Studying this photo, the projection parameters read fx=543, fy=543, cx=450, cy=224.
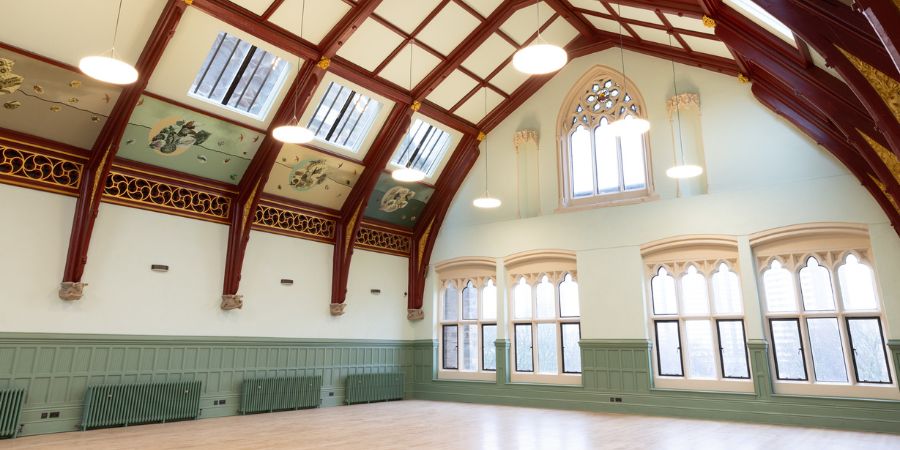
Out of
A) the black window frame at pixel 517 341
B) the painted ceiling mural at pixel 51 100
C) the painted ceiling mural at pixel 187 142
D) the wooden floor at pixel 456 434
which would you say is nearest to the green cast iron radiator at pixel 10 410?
the wooden floor at pixel 456 434

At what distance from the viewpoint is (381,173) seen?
14.1 meters

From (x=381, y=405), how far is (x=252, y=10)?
9.60 m

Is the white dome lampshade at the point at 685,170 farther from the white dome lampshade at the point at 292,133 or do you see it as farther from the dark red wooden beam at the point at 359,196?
the white dome lampshade at the point at 292,133

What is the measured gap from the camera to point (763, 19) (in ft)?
26.4

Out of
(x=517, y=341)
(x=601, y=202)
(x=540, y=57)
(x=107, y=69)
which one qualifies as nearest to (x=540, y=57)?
(x=540, y=57)

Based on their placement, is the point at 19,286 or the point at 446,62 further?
the point at 446,62

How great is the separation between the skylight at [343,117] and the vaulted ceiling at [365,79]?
0.82 ft

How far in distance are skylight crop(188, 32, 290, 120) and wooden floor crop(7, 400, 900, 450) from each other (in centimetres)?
630

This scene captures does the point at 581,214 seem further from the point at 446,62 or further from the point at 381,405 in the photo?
the point at 381,405

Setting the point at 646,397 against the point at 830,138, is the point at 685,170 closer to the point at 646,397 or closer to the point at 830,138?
the point at 830,138

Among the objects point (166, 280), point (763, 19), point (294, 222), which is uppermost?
point (763, 19)

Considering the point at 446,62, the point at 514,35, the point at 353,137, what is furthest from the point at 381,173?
the point at 514,35

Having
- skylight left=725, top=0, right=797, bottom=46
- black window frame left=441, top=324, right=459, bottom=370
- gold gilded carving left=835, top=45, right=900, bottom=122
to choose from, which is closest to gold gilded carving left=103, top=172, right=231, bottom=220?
black window frame left=441, top=324, right=459, bottom=370

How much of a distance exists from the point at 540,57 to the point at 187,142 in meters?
7.59
